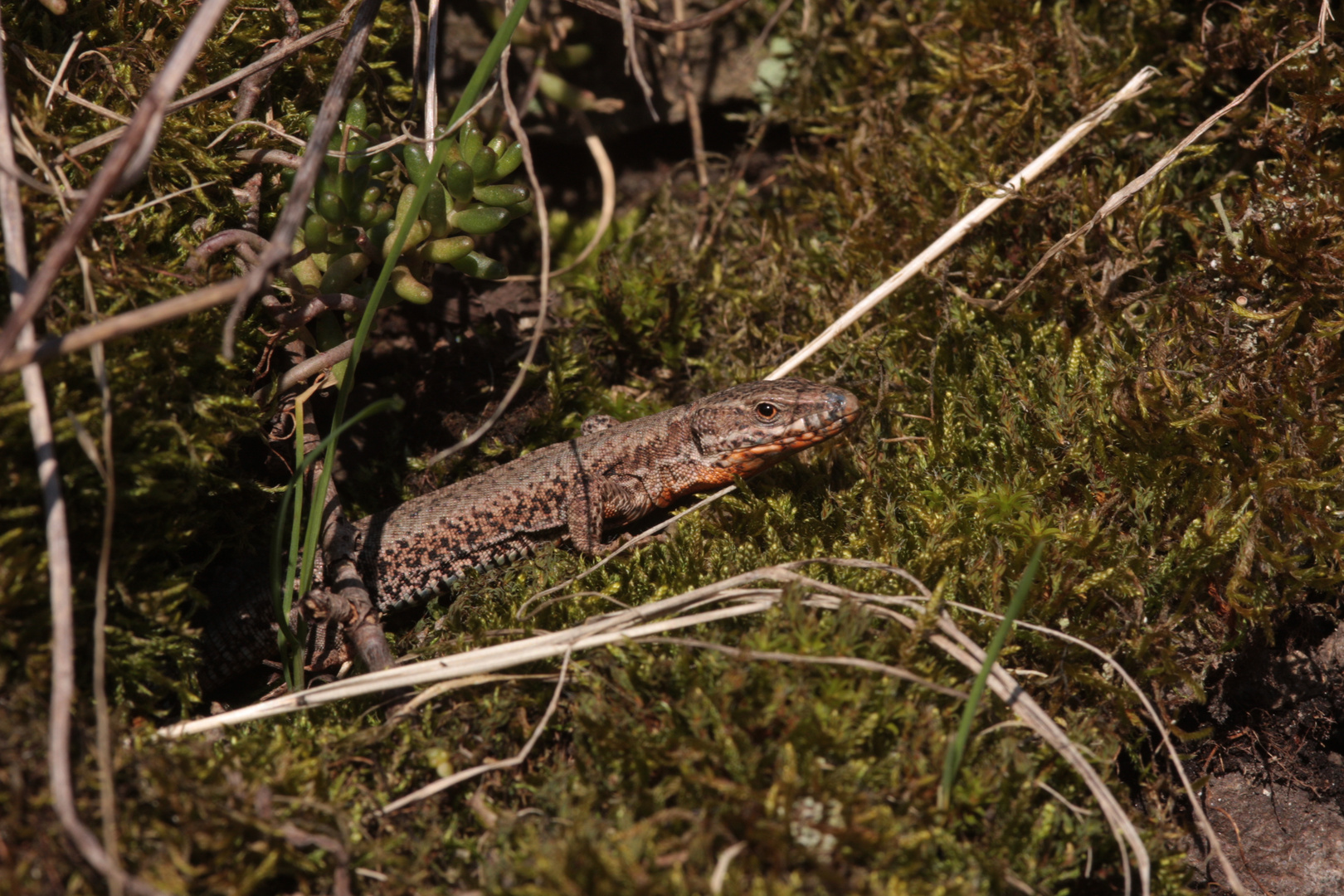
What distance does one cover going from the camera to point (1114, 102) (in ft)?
13.9

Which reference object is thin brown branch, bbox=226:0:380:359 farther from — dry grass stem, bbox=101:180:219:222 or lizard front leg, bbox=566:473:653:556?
lizard front leg, bbox=566:473:653:556

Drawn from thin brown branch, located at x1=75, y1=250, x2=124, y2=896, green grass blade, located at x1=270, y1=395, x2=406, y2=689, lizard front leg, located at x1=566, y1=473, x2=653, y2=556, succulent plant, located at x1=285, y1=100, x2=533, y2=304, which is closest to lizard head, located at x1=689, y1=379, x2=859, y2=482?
lizard front leg, located at x1=566, y1=473, x2=653, y2=556

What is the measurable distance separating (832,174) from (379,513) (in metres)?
3.10

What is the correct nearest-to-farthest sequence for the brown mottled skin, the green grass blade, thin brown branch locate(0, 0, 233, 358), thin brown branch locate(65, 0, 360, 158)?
thin brown branch locate(0, 0, 233, 358) → the green grass blade → thin brown branch locate(65, 0, 360, 158) → the brown mottled skin

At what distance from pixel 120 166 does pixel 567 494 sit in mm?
2347

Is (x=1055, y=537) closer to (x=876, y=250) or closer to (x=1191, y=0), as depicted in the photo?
(x=876, y=250)

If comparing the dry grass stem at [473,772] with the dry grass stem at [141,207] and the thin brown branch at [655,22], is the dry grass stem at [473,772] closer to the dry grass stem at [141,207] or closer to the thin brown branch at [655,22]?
the dry grass stem at [141,207]

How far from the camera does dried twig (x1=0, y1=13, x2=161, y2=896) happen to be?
7.05 ft

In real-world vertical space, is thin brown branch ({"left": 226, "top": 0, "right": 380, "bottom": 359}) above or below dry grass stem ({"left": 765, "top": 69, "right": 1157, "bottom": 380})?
above

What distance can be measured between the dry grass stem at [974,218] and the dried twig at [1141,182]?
1.17 feet

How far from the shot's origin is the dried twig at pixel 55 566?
2148 millimetres

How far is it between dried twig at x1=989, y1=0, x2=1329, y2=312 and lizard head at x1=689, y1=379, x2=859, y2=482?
0.98 meters

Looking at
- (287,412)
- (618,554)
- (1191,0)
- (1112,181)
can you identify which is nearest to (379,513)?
(287,412)

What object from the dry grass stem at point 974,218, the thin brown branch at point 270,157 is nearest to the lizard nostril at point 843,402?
the dry grass stem at point 974,218
